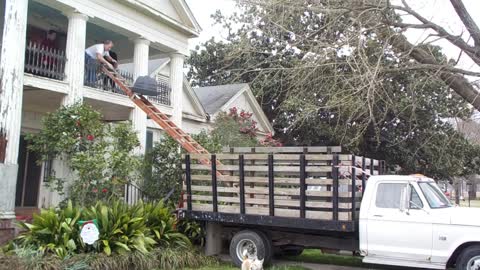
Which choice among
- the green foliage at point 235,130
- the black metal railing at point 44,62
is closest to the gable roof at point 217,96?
the green foliage at point 235,130

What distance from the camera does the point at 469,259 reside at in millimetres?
7984

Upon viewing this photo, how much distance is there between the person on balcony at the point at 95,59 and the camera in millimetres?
12961

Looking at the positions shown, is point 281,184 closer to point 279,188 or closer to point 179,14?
point 279,188

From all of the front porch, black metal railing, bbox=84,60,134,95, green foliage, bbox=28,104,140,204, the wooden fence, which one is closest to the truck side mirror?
the wooden fence

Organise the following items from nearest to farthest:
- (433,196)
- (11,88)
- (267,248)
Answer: (433,196)
(267,248)
(11,88)

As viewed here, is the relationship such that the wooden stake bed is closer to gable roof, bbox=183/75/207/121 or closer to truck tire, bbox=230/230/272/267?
truck tire, bbox=230/230/272/267

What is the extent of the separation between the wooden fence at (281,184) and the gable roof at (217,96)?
12768 mm

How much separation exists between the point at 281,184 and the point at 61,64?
22.7 ft

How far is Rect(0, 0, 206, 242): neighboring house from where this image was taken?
403 inches

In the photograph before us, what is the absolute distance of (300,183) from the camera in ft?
29.8

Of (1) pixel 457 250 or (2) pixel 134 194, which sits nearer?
(1) pixel 457 250

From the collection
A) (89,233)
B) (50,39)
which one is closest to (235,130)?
(50,39)

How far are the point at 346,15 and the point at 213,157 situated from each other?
4.39 metres

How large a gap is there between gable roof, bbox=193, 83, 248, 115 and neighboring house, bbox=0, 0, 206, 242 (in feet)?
21.6
